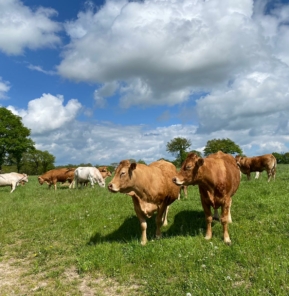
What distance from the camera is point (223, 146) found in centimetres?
10425

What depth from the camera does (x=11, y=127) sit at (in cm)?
6125

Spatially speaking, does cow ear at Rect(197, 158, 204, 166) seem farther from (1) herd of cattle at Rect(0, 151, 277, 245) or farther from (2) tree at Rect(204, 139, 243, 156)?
(2) tree at Rect(204, 139, 243, 156)

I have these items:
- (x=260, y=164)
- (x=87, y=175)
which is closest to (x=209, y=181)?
(x=260, y=164)

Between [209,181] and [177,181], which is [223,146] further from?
[177,181]

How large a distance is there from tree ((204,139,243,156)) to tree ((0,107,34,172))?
A: 207 feet

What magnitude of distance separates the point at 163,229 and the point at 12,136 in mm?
58346

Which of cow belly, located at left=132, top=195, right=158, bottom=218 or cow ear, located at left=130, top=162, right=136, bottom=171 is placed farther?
cow belly, located at left=132, top=195, right=158, bottom=218

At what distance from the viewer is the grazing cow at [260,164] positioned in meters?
21.3

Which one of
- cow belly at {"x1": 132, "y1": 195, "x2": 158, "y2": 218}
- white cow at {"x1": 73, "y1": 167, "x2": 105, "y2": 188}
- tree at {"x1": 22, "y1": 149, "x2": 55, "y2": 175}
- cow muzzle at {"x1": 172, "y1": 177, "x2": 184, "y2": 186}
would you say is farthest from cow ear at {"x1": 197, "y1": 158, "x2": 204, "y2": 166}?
tree at {"x1": 22, "y1": 149, "x2": 55, "y2": 175}

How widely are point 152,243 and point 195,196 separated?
Result: 20.4 feet

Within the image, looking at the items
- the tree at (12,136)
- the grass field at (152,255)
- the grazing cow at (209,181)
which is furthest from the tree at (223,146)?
the grazing cow at (209,181)

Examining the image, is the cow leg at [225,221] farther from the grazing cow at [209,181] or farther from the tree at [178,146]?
the tree at [178,146]

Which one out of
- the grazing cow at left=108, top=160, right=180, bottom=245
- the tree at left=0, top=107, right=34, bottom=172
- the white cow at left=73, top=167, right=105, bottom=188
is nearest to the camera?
the grazing cow at left=108, top=160, right=180, bottom=245

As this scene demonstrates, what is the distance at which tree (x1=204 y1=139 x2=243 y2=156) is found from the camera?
341ft
